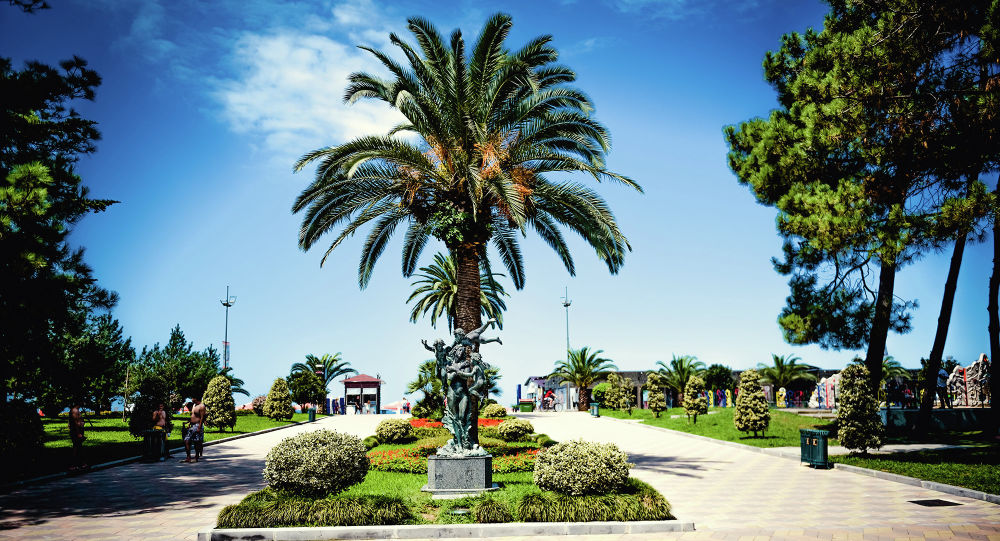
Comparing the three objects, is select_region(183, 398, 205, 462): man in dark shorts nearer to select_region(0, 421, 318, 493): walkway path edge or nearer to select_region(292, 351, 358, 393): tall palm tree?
select_region(0, 421, 318, 493): walkway path edge

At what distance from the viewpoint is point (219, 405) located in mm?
27891

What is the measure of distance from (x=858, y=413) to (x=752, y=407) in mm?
6353

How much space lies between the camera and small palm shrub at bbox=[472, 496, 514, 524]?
9.66 m

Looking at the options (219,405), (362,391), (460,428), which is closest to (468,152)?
(460,428)

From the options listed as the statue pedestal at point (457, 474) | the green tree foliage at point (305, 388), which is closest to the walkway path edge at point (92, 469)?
the statue pedestal at point (457, 474)

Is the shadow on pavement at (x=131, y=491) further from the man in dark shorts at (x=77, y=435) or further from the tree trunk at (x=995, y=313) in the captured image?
the tree trunk at (x=995, y=313)

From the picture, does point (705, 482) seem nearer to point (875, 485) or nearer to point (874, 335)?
point (875, 485)

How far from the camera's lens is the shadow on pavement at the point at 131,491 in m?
11.4

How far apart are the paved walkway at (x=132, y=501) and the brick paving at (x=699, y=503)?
0.02m

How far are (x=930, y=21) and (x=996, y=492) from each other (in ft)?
41.3

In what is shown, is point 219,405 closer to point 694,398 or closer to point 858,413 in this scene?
point 694,398

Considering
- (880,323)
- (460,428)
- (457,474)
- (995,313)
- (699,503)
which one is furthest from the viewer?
(995,313)

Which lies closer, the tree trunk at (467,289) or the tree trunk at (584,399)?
the tree trunk at (467,289)

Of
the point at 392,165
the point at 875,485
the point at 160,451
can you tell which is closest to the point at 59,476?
the point at 160,451
